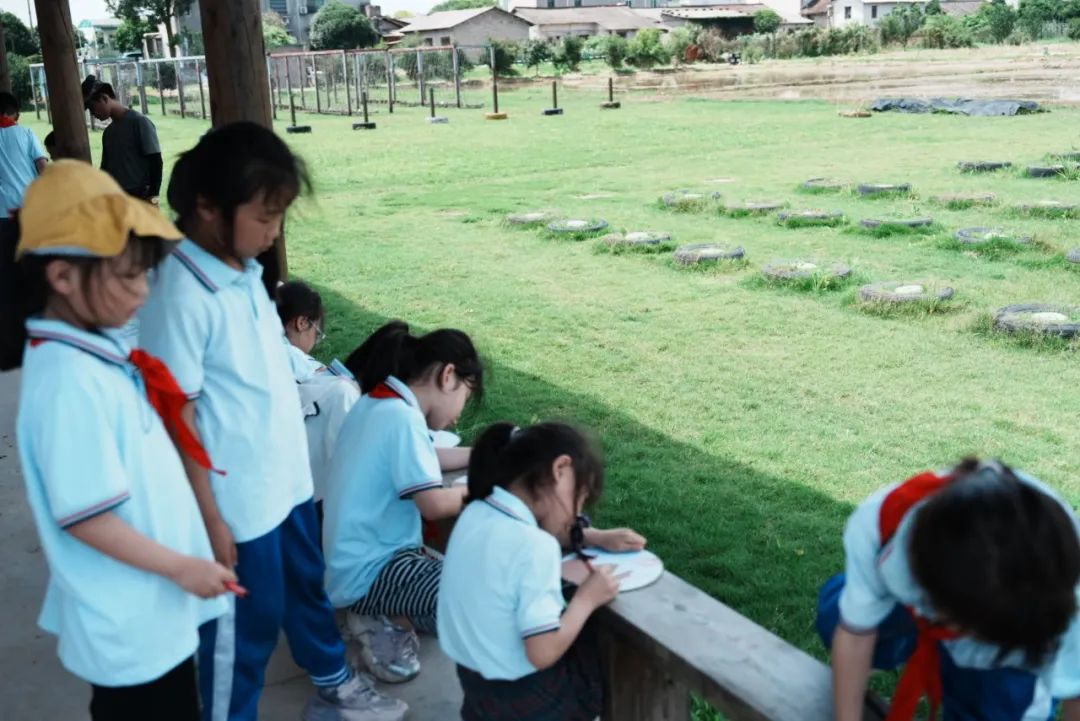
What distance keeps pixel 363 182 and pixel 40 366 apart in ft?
42.0

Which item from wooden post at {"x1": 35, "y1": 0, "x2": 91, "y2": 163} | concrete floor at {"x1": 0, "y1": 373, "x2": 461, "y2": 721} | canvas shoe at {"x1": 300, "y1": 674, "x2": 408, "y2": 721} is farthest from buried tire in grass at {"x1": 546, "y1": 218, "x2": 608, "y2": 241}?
canvas shoe at {"x1": 300, "y1": 674, "x2": 408, "y2": 721}

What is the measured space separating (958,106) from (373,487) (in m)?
20.4

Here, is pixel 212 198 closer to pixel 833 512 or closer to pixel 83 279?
pixel 83 279

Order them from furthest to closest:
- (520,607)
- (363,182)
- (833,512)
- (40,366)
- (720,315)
Result: (363,182), (720,315), (833,512), (520,607), (40,366)

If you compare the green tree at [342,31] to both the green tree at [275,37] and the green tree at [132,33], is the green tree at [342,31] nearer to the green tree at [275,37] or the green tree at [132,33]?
the green tree at [275,37]

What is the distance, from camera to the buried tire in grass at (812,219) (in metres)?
9.16

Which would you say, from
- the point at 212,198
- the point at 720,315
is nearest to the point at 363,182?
the point at 720,315

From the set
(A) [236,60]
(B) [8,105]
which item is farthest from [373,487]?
(B) [8,105]

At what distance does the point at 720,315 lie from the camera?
6.48 m

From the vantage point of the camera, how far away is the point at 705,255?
7801 millimetres

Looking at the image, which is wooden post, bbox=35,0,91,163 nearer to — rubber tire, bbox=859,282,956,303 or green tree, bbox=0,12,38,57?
rubber tire, bbox=859,282,956,303

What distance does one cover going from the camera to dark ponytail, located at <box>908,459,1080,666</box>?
1.35 metres

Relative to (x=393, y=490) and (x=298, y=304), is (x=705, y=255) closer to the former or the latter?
(x=298, y=304)

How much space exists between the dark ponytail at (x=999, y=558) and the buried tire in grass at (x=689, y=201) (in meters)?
8.99
